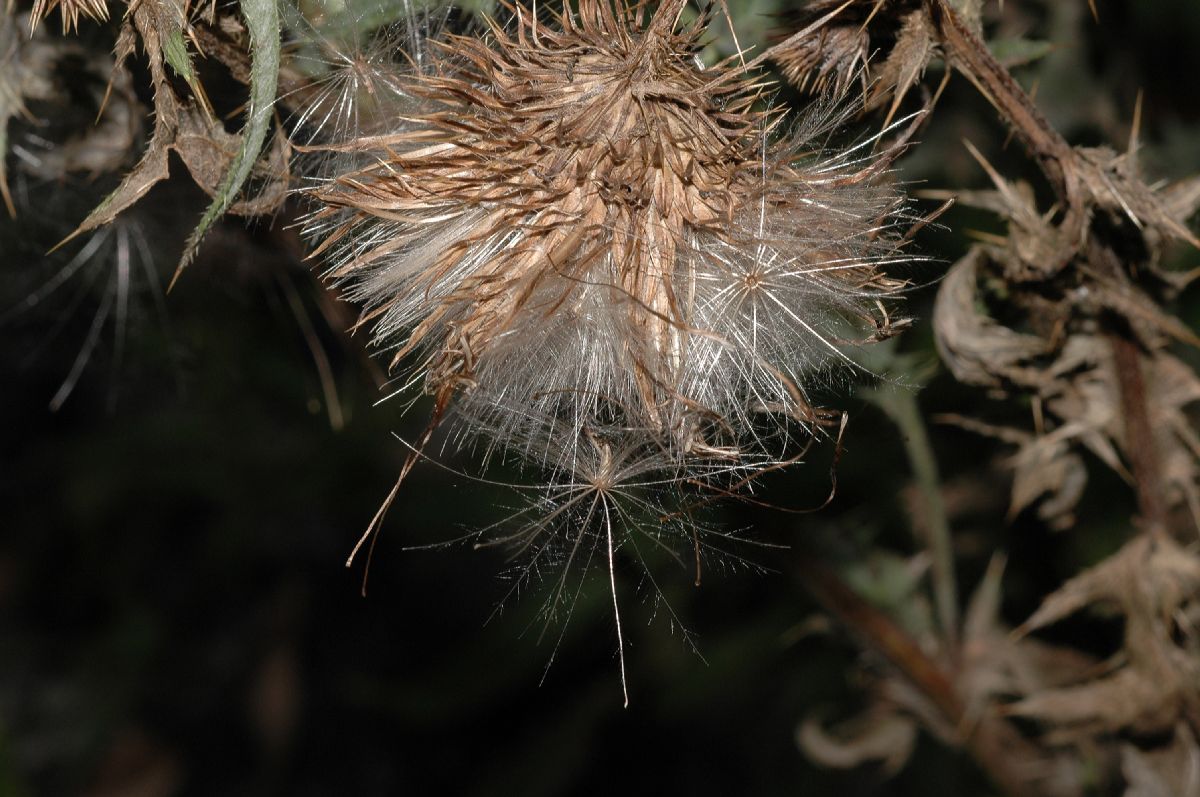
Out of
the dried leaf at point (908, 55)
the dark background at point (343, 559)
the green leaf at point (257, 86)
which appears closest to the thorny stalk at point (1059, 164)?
the dried leaf at point (908, 55)

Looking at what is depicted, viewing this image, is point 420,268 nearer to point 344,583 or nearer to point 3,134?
→ point 3,134

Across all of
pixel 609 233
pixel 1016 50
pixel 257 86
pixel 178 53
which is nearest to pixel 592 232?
pixel 609 233

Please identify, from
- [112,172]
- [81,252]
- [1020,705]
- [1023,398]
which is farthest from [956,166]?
[81,252]

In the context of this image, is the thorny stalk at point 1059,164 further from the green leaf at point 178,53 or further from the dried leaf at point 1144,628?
the green leaf at point 178,53

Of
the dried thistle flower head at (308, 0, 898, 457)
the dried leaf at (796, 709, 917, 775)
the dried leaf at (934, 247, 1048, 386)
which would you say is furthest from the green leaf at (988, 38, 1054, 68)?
the dried leaf at (796, 709, 917, 775)

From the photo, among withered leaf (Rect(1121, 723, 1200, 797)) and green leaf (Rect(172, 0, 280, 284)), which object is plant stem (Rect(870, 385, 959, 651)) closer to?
withered leaf (Rect(1121, 723, 1200, 797))

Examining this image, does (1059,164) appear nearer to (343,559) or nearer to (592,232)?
(592,232)
